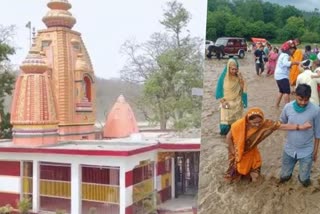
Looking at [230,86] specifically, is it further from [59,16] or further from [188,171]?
[59,16]

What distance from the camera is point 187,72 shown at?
1636 millimetres

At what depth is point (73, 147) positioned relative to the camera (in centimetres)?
164

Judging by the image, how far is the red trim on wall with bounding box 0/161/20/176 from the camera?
1716 mm

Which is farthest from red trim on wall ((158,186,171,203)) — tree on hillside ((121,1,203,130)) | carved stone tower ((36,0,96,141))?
carved stone tower ((36,0,96,141))

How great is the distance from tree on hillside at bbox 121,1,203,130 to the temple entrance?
5.1 inches

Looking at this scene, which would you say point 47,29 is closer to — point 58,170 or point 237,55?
point 58,170

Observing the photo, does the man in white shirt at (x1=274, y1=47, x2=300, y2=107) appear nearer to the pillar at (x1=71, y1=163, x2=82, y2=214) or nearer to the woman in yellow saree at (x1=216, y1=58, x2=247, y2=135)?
the woman in yellow saree at (x1=216, y1=58, x2=247, y2=135)

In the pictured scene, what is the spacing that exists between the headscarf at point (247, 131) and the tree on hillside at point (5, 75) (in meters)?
1.01

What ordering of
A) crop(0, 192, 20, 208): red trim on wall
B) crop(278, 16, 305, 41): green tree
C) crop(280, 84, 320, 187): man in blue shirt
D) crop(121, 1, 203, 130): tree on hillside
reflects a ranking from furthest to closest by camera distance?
crop(0, 192, 20, 208): red trim on wall, crop(121, 1, 203, 130): tree on hillside, crop(278, 16, 305, 41): green tree, crop(280, 84, 320, 187): man in blue shirt

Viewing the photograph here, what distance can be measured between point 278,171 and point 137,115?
629 millimetres

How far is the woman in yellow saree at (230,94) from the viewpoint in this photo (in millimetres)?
1567

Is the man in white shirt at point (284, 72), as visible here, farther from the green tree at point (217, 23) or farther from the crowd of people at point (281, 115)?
the green tree at point (217, 23)

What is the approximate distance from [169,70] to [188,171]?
1.45 ft

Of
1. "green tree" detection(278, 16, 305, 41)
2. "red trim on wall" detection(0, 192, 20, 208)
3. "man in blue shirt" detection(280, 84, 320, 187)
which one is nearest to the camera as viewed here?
"man in blue shirt" detection(280, 84, 320, 187)
